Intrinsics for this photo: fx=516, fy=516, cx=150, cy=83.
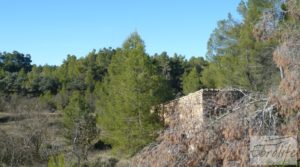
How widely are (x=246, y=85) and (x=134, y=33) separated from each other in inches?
216

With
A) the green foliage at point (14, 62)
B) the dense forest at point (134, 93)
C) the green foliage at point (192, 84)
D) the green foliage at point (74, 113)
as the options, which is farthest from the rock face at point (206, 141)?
the green foliage at point (14, 62)

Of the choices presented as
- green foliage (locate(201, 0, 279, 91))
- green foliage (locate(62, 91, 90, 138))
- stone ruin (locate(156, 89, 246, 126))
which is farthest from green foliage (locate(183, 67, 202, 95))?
stone ruin (locate(156, 89, 246, 126))

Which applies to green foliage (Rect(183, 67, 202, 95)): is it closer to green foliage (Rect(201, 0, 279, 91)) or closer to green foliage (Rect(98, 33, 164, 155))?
green foliage (Rect(201, 0, 279, 91))

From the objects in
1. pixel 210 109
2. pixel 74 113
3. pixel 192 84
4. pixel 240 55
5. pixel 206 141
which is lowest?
pixel 206 141

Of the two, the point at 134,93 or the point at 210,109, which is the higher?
the point at 134,93

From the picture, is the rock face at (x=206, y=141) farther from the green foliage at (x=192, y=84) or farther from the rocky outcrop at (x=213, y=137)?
the green foliage at (x=192, y=84)

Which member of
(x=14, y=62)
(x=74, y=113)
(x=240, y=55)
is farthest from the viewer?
(x=14, y=62)

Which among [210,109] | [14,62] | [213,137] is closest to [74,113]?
[210,109]

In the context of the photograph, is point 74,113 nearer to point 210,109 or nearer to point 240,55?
point 240,55

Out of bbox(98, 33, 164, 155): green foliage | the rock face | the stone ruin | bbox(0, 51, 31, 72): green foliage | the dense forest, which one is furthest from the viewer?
bbox(0, 51, 31, 72): green foliage

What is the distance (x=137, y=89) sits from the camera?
70.2ft

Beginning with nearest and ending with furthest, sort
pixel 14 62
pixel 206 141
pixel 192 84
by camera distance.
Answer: pixel 206 141 < pixel 192 84 < pixel 14 62

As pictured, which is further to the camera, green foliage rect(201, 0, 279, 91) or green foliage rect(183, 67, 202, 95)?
green foliage rect(183, 67, 202, 95)

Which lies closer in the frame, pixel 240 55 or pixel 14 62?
pixel 240 55
